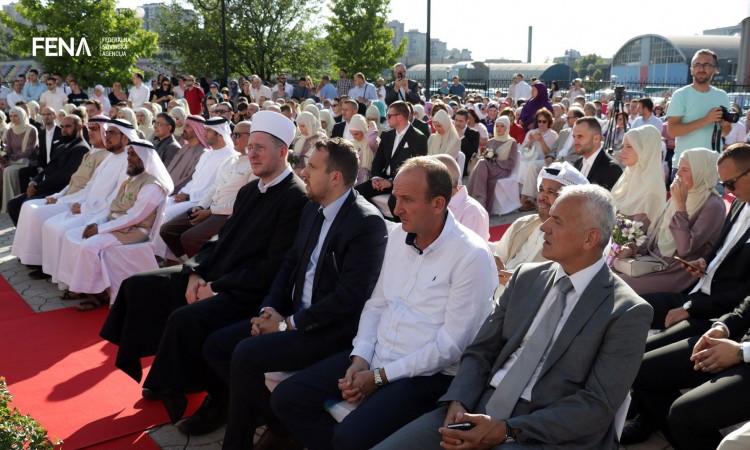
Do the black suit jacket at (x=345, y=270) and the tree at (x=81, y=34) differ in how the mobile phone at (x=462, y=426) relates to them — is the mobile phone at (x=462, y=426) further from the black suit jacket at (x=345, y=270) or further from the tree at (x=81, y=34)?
the tree at (x=81, y=34)

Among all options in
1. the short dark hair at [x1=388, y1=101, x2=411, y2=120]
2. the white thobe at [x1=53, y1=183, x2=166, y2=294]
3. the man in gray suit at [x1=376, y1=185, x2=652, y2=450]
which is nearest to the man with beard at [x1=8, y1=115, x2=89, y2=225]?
the white thobe at [x1=53, y1=183, x2=166, y2=294]

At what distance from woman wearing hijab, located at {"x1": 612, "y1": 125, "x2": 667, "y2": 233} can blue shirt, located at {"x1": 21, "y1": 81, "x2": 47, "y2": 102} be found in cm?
1776

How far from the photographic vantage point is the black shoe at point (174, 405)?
379 centimetres

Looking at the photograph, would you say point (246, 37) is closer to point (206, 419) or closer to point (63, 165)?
point (63, 165)

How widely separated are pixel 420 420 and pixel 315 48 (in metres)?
34.8

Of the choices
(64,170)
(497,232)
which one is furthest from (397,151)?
(64,170)

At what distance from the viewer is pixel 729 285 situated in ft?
11.3

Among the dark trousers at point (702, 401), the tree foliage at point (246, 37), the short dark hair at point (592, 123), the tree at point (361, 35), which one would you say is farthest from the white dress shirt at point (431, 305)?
the tree foliage at point (246, 37)

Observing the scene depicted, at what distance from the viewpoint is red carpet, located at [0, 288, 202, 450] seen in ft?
12.5

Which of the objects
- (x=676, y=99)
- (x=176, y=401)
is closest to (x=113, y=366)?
(x=176, y=401)

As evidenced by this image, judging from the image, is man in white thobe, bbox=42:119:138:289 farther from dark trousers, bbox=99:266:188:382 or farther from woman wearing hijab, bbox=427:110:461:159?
woman wearing hijab, bbox=427:110:461:159

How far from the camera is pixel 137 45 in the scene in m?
23.5

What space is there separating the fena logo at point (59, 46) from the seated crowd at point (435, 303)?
60.6 feet

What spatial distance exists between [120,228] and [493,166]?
581cm
